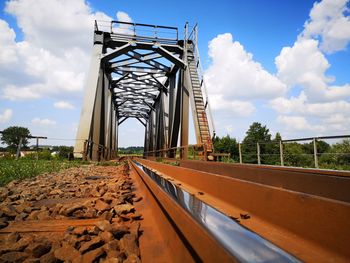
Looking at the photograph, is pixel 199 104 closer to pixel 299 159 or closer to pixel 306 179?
pixel 299 159

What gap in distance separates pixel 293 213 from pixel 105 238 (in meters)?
1.10

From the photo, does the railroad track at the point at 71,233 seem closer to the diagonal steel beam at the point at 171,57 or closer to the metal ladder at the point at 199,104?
the metal ladder at the point at 199,104

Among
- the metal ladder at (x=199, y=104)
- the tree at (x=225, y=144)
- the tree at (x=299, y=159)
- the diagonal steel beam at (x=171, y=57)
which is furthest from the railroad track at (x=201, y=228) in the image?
the tree at (x=225, y=144)

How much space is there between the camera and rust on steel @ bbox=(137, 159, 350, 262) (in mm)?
1053

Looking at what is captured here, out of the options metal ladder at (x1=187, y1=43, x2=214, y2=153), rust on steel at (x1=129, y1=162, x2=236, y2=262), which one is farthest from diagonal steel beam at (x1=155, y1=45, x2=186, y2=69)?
rust on steel at (x1=129, y1=162, x2=236, y2=262)

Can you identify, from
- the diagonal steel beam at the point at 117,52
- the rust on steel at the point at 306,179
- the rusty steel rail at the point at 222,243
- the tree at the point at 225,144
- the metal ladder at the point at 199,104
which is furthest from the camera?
the tree at the point at 225,144

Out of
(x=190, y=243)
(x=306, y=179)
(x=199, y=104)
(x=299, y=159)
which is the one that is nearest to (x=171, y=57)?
(x=199, y=104)

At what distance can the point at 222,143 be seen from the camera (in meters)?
68.1

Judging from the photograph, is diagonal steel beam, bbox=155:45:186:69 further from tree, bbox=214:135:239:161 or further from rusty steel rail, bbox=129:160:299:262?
tree, bbox=214:135:239:161

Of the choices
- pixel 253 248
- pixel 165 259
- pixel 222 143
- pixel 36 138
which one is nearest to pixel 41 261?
pixel 165 259

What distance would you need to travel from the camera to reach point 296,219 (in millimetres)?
1344

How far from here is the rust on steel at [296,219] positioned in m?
1.05

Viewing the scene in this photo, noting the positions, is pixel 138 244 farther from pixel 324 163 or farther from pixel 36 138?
pixel 36 138

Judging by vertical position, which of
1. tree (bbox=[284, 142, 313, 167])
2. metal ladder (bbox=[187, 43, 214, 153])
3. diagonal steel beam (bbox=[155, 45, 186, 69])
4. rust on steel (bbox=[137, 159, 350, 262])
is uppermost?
diagonal steel beam (bbox=[155, 45, 186, 69])
